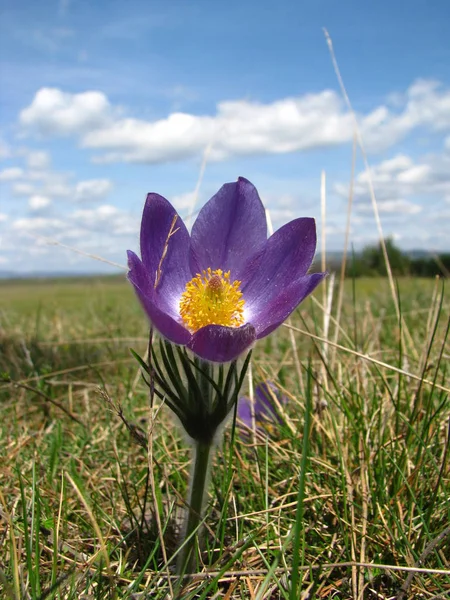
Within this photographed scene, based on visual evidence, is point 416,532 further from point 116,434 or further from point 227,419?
point 116,434

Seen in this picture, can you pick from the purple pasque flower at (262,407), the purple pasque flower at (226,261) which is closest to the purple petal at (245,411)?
the purple pasque flower at (262,407)

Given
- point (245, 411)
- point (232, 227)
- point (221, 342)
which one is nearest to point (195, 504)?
point (221, 342)

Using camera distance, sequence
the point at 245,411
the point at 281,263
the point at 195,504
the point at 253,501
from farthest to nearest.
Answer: the point at 245,411
the point at 253,501
the point at 281,263
the point at 195,504

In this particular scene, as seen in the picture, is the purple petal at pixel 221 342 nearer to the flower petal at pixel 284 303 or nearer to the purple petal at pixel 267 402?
the flower petal at pixel 284 303

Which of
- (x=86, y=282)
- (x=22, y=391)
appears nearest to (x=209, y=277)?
(x=22, y=391)

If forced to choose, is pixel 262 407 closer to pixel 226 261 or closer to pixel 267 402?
pixel 267 402
